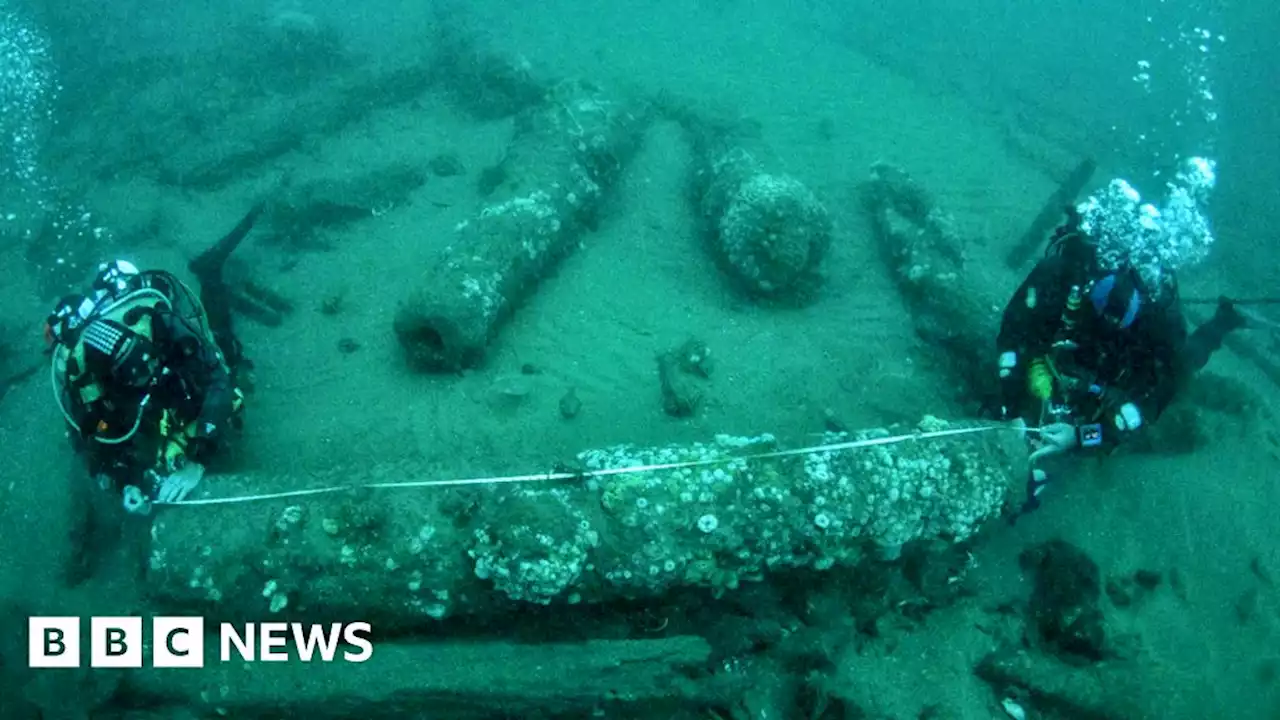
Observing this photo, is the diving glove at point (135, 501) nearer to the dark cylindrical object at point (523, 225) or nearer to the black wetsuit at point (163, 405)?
the black wetsuit at point (163, 405)

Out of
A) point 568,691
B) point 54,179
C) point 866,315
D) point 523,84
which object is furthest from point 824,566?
point 54,179

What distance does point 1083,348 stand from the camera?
18.2ft

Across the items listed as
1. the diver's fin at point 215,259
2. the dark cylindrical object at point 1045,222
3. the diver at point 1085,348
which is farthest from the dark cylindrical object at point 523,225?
the dark cylindrical object at point 1045,222

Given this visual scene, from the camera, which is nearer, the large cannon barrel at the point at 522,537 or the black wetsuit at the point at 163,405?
the large cannon barrel at the point at 522,537

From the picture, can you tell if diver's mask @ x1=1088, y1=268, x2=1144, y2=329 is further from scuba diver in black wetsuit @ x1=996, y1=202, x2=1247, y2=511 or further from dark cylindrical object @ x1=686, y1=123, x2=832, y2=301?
dark cylindrical object @ x1=686, y1=123, x2=832, y2=301

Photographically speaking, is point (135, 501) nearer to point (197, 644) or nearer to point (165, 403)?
point (165, 403)

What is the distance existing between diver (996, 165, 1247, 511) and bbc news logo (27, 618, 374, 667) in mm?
4630

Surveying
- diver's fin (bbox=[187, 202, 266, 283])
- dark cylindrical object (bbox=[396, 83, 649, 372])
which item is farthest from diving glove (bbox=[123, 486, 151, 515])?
diver's fin (bbox=[187, 202, 266, 283])

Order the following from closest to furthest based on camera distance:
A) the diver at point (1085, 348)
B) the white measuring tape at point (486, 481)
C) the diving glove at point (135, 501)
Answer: the white measuring tape at point (486, 481)
the diving glove at point (135, 501)
the diver at point (1085, 348)

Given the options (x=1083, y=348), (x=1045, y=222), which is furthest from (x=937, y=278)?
(x=1045, y=222)

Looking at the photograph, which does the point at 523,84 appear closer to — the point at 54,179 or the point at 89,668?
the point at 54,179

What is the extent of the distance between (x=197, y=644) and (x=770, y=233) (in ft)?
17.5

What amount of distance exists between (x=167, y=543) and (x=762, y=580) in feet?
11.2

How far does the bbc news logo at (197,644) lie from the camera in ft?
13.0
